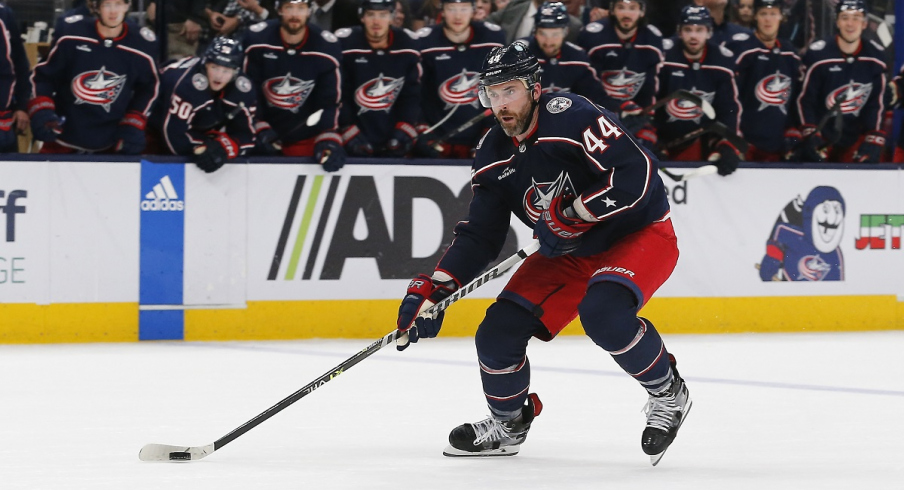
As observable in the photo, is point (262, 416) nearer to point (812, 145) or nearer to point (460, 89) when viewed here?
point (460, 89)

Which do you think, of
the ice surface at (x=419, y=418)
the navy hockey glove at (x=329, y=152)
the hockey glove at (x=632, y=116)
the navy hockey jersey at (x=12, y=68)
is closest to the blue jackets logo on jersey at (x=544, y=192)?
the ice surface at (x=419, y=418)

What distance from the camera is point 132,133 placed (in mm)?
5840

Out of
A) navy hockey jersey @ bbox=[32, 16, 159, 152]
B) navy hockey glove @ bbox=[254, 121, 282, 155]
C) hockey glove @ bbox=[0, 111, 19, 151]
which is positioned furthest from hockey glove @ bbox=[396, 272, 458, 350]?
hockey glove @ bbox=[0, 111, 19, 151]

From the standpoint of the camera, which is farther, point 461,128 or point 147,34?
point 461,128

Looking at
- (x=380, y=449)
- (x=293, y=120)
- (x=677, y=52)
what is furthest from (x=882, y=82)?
(x=380, y=449)

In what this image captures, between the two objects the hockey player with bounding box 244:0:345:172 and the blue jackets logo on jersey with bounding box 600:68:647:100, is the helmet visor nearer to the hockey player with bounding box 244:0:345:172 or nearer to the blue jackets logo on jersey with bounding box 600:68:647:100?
the hockey player with bounding box 244:0:345:172

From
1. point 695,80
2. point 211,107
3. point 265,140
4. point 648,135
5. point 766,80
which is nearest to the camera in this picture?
point 211,107

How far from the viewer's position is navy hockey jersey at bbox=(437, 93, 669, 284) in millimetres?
3172

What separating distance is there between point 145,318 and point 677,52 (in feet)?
9.97

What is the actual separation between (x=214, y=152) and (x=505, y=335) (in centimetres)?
289

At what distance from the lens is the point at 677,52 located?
21.7 ft

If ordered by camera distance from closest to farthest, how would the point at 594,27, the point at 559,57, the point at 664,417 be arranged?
the point at 664,417, the point at 559,57, the point at 594,27

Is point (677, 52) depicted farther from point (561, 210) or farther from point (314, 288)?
point (561, 210)

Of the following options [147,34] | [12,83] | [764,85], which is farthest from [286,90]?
[764,85]
